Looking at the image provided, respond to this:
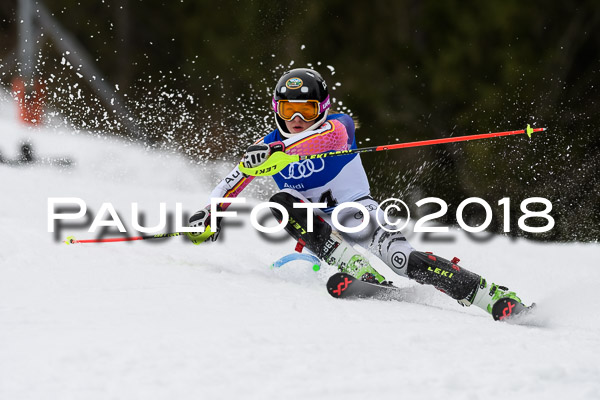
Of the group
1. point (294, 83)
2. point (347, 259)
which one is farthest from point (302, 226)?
point (294, 83)

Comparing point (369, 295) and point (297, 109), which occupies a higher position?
point (297, 109)

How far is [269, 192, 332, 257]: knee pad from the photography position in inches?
134

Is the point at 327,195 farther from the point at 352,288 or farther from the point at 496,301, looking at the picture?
the point at 496,301

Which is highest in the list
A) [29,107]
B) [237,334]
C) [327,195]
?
[29,107]

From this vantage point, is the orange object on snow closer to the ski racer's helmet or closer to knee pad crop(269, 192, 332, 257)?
the ski racer's helmet

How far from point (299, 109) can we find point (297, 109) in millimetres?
10

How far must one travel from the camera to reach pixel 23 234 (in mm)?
3688

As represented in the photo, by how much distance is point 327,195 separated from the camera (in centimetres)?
368

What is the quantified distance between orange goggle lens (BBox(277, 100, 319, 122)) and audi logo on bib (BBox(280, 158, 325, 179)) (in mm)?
215

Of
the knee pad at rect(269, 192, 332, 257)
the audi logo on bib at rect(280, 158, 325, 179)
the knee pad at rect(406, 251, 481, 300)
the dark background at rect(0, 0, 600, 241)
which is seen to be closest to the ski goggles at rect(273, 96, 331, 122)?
the audi logo on bib at rect(280, 158, 325, 179)

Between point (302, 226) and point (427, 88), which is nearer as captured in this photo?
point (302, 226)

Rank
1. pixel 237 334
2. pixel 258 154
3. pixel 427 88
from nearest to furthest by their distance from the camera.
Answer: pixel 237 334
pixel 258 154
pixel 427 88

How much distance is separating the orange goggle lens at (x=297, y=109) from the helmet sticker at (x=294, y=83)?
0.07 m

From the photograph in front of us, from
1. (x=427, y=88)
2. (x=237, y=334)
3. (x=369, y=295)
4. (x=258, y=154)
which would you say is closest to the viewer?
(x=237, y=334)
